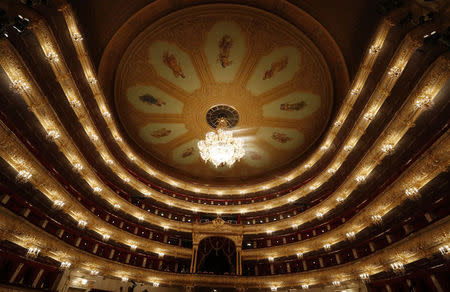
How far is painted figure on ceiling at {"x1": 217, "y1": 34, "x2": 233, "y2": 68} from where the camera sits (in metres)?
15.1

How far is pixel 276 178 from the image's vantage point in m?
24.4

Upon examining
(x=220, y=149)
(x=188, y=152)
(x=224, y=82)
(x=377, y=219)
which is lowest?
(x=377, y=219)

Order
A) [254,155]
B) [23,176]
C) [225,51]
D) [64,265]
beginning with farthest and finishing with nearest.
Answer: [254,155], [225,51], [64,265], [23,176]

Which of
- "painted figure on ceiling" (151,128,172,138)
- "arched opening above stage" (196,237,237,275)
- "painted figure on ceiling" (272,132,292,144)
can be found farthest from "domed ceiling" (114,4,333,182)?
"arched opening above stage" (196,237,237,275)

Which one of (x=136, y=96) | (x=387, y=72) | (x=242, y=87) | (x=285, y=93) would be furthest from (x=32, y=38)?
(x=387, y=72)

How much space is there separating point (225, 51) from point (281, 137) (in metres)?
10.5

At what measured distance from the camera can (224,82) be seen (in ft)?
58.1

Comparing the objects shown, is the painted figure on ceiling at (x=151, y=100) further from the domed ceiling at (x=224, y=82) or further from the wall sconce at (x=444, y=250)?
the wall sconce at (x=444, y=250)

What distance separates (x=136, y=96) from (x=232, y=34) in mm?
9843

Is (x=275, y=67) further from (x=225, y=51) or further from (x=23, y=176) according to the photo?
(x=23, y=176)

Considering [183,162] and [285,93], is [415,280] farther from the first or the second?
[183,162]

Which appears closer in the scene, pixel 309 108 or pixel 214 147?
pixel 214 147

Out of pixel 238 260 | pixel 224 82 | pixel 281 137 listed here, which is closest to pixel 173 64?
pixel 224 82

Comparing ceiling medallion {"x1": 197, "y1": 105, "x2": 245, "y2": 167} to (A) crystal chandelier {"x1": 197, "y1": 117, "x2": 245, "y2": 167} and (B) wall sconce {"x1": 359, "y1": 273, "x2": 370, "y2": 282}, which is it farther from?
(B) wall sconce {"x1": 359, "y1": 273, "x2": 370, "y2": 282}
